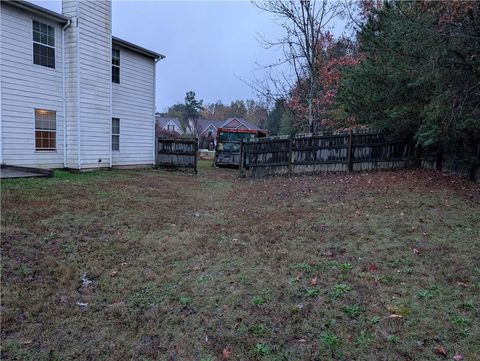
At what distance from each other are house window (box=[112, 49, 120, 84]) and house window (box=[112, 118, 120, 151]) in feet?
5.22

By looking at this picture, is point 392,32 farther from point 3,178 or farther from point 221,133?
point 221,133

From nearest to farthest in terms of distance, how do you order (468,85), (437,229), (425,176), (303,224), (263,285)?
(263,285) < (437,229) < (303,224) < (468,85) < (425,176)

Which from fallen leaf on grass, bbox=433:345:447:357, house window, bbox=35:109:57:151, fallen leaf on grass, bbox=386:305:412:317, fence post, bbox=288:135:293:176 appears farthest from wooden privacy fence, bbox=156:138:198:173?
fallen leaf on grass, bbox=433:345:447:357

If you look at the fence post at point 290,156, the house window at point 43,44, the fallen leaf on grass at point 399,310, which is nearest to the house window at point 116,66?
the house window at point 43,44

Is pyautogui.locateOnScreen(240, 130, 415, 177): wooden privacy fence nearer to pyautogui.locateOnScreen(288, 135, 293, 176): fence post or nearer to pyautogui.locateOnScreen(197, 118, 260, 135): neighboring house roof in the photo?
pyautogui.locateOnScreen(288, 135, 293, 176): fence post

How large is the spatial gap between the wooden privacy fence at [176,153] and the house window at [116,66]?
128 inches

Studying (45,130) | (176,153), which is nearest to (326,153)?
(176,153)

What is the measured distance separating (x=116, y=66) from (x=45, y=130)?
4.20 metres

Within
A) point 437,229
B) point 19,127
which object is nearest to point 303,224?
point 437,229

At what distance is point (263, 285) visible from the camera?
11.7 feet

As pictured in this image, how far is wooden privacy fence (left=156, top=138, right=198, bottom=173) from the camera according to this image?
15484mm

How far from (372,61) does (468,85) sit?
3.84 m

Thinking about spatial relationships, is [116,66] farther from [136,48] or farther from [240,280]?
[240,280]

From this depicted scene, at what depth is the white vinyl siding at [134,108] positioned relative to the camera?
1403cm
